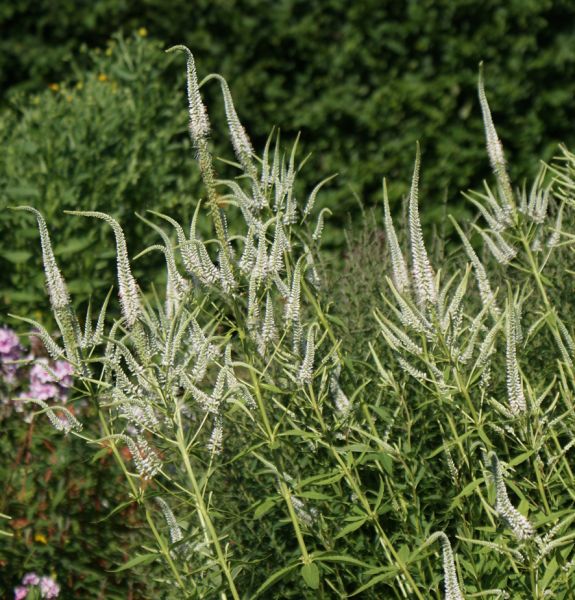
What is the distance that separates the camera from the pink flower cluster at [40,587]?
389 centimetres

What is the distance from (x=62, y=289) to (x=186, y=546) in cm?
94

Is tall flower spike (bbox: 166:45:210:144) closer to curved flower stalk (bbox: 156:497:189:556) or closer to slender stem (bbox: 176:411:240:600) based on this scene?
slender stem (bbox: 176:411:240:600)

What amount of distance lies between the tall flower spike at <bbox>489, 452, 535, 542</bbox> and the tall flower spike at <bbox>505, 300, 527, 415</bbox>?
0.67 feet

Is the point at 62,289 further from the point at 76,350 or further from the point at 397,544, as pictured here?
the point at 397,544

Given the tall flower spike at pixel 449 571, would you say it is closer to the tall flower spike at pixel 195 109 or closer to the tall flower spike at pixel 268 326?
the tall flower spike at pixel 268 326

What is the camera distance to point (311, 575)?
2.56 metres

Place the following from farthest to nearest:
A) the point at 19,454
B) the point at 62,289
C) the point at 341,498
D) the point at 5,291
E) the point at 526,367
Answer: the point at 5,291
the point at 19,454
the point at 526,367
the point at 341,498
the point at 62,289

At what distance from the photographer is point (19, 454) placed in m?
4.28

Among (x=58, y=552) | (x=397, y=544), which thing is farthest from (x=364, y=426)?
(x=58, y=552)

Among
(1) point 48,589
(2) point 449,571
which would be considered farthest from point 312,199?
(1) point 48,589

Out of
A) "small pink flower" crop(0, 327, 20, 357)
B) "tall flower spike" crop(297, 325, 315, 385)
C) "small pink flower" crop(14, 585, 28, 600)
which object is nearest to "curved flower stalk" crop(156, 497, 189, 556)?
"tall flower spike" crop(297, 325, 315, 385)

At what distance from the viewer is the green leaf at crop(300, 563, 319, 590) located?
2504 millimetres

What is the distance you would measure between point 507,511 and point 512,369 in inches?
13.0

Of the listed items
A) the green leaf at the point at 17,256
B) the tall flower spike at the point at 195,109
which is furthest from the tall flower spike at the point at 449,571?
the green leaf at the point at 17,256
